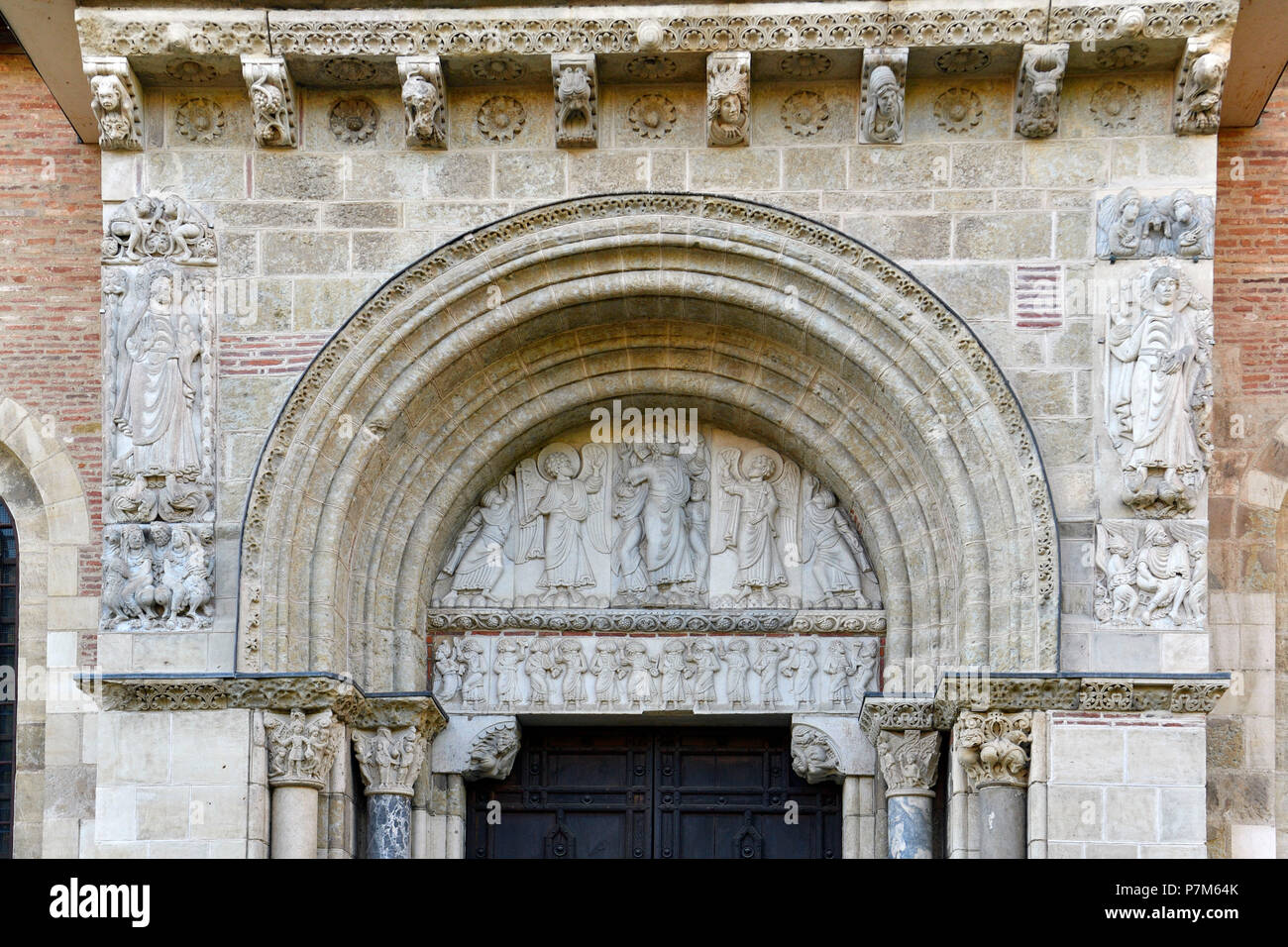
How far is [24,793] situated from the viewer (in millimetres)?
13570

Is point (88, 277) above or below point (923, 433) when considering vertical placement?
above

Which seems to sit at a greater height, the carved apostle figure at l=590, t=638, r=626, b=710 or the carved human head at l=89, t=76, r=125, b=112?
the carved human head at l=89, t=76, r=125, b=112

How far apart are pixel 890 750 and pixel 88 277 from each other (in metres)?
5.62

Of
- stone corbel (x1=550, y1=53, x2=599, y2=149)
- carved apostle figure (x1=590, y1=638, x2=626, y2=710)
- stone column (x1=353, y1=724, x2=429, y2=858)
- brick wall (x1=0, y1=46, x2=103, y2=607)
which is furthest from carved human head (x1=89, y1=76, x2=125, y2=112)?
carved apostle figure (x1=590, y1=638, x2=626, y2=710)

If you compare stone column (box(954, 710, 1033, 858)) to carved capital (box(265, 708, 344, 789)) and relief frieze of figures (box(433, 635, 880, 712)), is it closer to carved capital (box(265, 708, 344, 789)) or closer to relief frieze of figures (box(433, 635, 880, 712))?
relief frieze of figures (box(433, 635, 880, 712))

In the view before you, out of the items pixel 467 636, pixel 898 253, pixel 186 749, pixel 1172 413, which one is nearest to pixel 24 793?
pixel 186 749

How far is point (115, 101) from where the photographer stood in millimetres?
12852

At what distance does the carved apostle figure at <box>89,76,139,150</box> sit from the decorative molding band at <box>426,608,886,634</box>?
3.46 metres

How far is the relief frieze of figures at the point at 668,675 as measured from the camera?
13.5 m

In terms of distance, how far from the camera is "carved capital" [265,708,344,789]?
12484 millimetres

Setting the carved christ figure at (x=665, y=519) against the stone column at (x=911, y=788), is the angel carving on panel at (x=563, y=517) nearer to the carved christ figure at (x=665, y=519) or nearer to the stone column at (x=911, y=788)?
the carved christ figure at (x=665, y=519)
